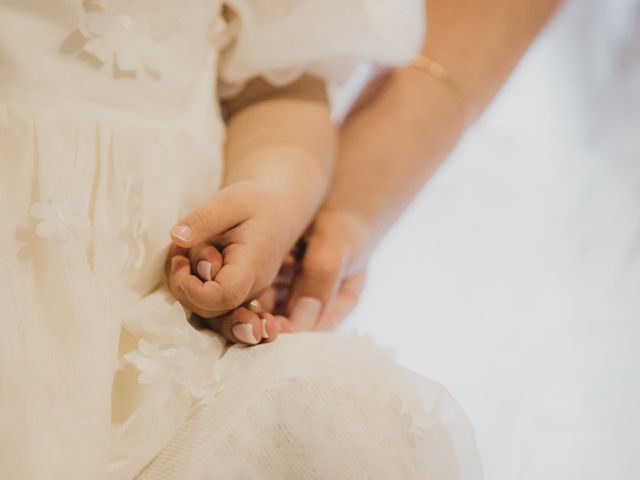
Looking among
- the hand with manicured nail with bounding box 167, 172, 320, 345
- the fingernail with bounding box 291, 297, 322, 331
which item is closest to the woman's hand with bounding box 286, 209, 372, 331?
the fingernail with bounding box 291, 297, 322, 331

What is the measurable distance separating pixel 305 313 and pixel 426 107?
0.32m

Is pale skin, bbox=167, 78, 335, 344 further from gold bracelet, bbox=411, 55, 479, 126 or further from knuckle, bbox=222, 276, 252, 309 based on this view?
gold bracelet, bbox=411, 55, 479, 126

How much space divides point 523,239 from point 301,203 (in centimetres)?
31

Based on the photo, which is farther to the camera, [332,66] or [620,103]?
[620,103]

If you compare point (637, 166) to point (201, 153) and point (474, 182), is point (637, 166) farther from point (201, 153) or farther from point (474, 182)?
point (201, 153)

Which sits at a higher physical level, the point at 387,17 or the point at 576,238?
the point at 387,17

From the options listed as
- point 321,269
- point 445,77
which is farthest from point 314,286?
point 445,77

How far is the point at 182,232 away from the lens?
0.54 m

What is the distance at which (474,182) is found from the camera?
92cm

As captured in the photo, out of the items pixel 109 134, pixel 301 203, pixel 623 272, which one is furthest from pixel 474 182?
pixel 109 134

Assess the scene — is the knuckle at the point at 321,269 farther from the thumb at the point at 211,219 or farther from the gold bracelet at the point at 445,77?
the gold bracelet at the point at 445,77

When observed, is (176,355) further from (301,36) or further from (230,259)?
(301,36)

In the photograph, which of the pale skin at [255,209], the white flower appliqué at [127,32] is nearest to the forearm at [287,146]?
the pale skin at [255,209]

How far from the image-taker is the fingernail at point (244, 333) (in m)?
0.54
